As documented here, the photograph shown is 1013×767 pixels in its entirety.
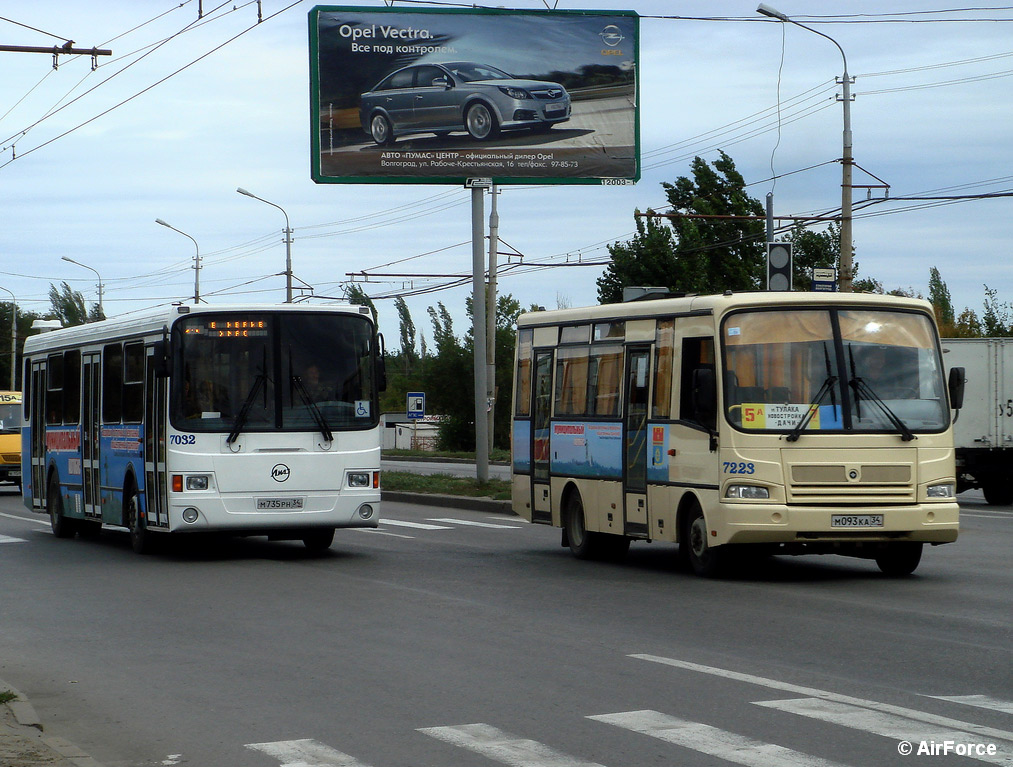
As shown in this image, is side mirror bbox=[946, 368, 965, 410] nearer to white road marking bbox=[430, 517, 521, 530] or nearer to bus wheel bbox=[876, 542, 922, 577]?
bus wheel bbox=[876, 542, 922, 577]

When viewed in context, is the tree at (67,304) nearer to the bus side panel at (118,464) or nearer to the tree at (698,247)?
the tree at (698,247)

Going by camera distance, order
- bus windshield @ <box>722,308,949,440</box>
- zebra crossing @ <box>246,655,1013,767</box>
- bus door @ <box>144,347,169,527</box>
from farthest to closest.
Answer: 1. bus door @ <box>144,347,169,527</box>
2. bus windshield @ <box>722,308,949,440</box>
3. zebra crossing @ <box>246,655,1013,767</box>

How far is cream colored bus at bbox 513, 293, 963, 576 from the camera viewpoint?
1384cm

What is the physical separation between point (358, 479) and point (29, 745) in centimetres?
1042

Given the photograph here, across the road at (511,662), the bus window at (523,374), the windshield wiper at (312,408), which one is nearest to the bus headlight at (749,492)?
the road at (511,662)

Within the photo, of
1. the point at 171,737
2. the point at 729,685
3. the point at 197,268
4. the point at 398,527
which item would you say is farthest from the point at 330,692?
the point at 197,268

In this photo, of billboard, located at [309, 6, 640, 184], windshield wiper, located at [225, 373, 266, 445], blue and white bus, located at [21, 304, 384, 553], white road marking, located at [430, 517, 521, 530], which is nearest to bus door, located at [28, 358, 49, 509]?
blue and white bus, located at [21, 304, 384, 553]

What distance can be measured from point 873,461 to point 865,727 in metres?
6.97

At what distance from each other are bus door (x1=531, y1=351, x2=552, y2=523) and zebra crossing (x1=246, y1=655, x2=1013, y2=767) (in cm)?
984

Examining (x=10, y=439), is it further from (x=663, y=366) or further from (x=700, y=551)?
(x=700, y=551)

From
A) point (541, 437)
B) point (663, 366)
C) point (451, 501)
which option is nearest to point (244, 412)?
point (541, 437)

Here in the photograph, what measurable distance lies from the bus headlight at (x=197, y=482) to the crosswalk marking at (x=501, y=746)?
975cm

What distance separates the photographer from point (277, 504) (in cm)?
1694

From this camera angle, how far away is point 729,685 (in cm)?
846
